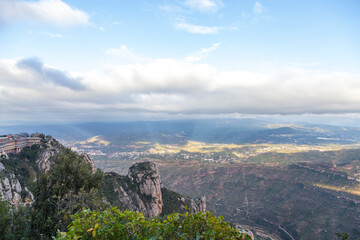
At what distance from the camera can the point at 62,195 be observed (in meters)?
16.5

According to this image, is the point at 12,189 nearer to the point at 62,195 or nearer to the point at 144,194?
the point at 62,195

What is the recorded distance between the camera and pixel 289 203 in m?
119

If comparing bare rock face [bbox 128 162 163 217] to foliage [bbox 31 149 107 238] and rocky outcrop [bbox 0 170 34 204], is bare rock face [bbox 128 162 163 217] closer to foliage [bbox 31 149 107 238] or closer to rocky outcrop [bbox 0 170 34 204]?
rocky outcrop [bbox 0 170 34 204]

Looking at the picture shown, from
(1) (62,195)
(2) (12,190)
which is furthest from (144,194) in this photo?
(1) (62,195)

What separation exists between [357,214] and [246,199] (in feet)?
202

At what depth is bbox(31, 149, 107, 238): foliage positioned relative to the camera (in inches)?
566

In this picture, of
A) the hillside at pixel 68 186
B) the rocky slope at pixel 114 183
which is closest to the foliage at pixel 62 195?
the hillside at pixel 68 186

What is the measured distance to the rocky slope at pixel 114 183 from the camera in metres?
42.8

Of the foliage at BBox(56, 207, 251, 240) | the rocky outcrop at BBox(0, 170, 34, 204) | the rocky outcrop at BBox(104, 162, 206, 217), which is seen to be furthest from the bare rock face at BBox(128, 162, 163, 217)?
the foliage at BBox(56, 207, 251, 240)

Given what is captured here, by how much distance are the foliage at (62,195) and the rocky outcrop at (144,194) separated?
1682 inches

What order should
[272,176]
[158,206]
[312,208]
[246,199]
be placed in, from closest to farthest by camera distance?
[158,206] < [312,208] < [246,199] < [272,176]

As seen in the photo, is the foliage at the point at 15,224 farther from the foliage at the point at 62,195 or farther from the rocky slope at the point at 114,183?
the rocky slope at the point at 114,183

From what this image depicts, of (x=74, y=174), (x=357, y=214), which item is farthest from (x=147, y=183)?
(x=357, y=214)

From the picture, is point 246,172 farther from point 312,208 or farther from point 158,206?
point 158,206
